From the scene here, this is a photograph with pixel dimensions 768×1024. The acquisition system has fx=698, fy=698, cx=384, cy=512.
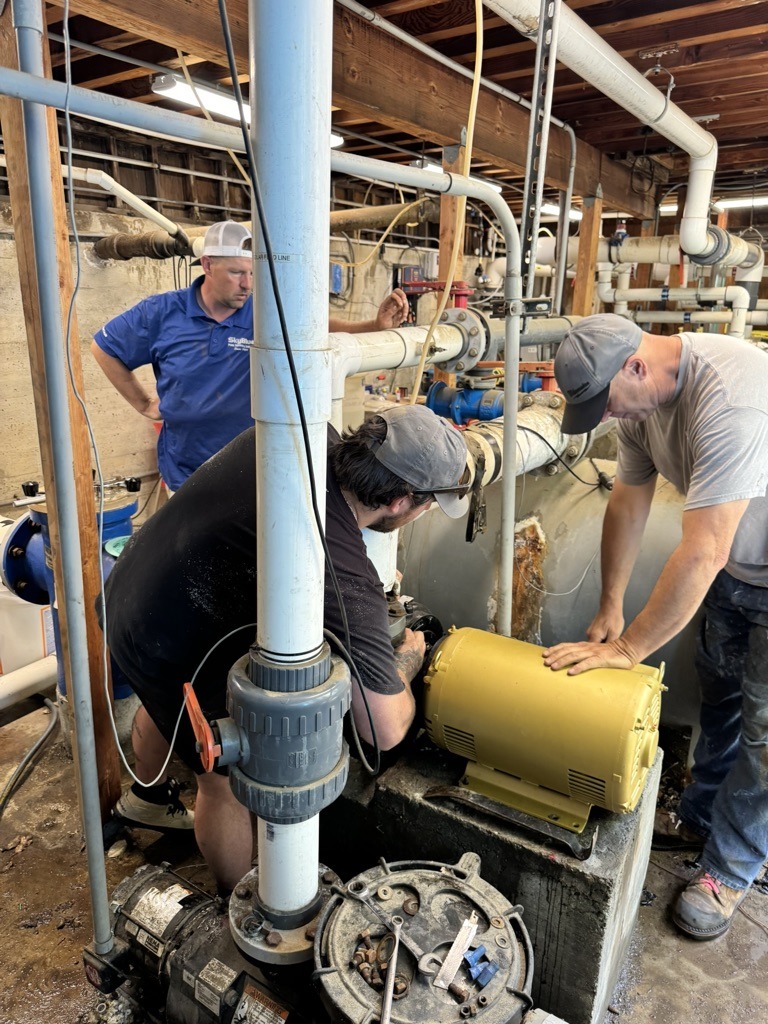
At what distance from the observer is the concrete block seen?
49.1 inches

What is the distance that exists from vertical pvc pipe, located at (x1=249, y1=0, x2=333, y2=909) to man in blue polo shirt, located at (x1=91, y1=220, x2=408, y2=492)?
4.23 ft

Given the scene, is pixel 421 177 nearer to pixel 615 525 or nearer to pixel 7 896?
pixel 615 525

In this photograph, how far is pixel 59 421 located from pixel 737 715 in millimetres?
1849

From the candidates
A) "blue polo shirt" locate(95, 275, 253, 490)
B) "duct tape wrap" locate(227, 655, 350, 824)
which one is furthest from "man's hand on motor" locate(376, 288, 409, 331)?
"duct tape wrap" locate(227, 655, 350, 824)

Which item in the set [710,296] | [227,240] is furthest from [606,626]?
[710,296]

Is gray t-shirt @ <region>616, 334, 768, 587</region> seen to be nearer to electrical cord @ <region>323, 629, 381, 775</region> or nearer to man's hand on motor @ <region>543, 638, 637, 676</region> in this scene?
man's hand on motor @ <region>543, 638, 637, 676</region>

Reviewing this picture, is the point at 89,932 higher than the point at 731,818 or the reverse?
the reverse

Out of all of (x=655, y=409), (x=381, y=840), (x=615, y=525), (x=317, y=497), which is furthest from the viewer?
(x=615, y=525)

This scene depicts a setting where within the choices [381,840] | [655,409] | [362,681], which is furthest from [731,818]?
[362,681]

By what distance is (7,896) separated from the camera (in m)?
1.74

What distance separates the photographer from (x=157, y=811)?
189 cm

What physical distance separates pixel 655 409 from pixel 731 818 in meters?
1.04

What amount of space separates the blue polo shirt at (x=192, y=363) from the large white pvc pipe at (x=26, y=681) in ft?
2.78

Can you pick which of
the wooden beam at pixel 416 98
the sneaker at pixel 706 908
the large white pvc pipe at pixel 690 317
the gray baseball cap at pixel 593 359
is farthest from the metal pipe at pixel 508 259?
the large white pvc pipe at pixel 690 317
